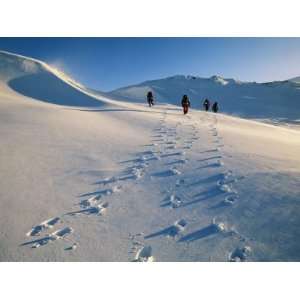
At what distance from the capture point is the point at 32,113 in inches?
488

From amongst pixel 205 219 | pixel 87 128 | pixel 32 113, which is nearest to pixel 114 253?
pixel 205 219

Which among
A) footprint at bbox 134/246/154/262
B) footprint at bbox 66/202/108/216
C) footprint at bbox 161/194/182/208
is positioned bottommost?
footprint at bbox 134/246/154/262

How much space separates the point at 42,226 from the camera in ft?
15.7

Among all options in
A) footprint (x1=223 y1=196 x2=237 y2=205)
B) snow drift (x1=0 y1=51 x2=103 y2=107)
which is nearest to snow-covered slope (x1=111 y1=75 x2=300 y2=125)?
snow drift (x1=0 y1=51 x2=103 y2=107)

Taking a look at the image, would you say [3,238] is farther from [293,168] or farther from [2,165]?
[293,168]

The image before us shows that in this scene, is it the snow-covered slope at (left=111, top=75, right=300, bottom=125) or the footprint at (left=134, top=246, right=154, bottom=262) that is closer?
the footprint at (left=134, top=246, right=154, bottom=262)

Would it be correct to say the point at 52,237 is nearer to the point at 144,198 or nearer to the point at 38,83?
the point at 144,198

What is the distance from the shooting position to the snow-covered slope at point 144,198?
14.2 ft

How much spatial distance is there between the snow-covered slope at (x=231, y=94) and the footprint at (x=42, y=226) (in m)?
47.3

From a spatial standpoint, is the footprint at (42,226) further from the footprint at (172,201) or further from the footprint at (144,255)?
the footprint at (172,201)

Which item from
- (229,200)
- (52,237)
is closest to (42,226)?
(52,237)

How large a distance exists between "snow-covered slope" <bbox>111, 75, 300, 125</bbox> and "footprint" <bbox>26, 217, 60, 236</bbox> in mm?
47255

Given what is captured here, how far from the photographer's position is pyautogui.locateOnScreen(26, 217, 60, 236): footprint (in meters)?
4.61

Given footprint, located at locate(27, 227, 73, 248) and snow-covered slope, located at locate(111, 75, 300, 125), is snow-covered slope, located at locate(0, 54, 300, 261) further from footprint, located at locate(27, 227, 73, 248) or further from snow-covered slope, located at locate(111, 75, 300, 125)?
snow-covered slope, located at locate(111, 75, 300, 125)
